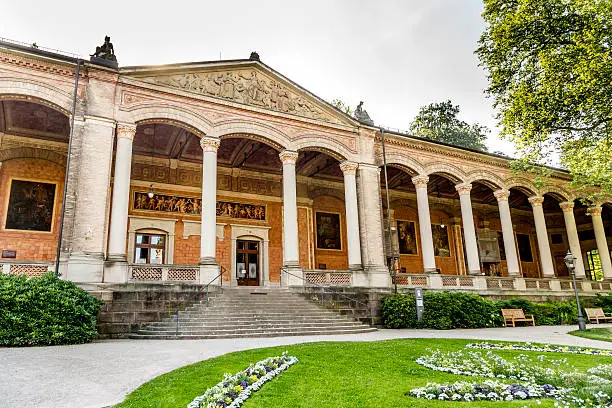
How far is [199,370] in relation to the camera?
6.21 metres

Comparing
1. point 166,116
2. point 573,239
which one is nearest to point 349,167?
point 166,116

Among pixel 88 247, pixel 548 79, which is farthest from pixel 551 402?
pixel 548 79

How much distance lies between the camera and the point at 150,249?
18438mm

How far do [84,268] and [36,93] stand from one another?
19.6 ft

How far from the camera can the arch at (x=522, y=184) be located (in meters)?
22.9

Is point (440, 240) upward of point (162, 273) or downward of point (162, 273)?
upward

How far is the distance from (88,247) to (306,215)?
1167cm

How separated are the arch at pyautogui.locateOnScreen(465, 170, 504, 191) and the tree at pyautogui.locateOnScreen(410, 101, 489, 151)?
48.7ft

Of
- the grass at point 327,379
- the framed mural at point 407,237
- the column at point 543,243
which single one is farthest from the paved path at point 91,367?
the framed mural at point 407,237

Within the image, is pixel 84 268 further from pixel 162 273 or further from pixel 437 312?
pixel 437 312

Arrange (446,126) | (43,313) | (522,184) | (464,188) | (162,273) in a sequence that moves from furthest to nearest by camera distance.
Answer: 1. (446,126)
2. (522,184)
3. (464,188)
4. (162,273)
5. (43,313)

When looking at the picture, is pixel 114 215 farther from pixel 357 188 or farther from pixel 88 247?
pixel 357 188

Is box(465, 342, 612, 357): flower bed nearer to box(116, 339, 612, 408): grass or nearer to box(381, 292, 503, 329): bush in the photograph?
box(116, 339, 612, 408): grass

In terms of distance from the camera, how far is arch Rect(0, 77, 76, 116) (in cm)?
1305
